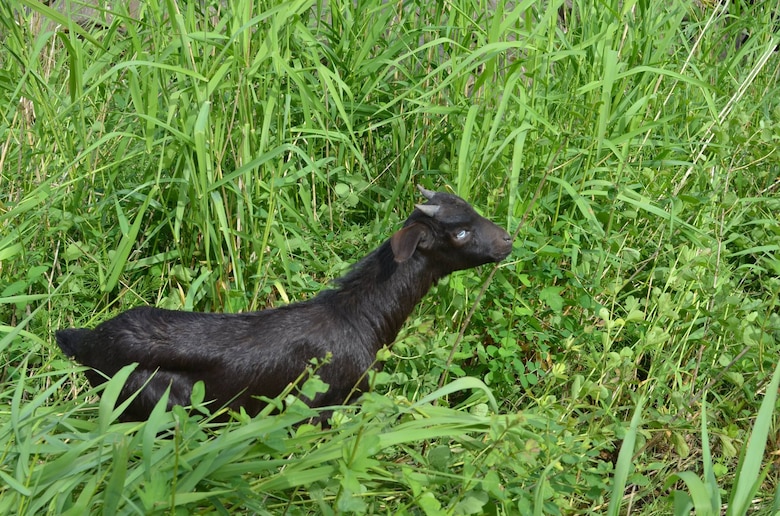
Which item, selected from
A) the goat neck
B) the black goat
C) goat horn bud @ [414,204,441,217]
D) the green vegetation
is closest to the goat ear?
the black goat

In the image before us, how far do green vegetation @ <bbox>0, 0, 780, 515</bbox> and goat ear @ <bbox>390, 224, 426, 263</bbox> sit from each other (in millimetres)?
385

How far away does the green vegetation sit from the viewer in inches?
157

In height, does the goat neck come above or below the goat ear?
below

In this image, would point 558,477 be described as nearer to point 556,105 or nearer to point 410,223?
point 410,223

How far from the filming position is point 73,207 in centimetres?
450

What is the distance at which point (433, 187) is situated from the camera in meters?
4.83

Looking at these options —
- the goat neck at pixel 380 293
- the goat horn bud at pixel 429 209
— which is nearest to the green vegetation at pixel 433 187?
→ the goat neck at pixel 380 293

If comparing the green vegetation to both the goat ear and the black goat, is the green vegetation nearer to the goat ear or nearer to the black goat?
the black goat

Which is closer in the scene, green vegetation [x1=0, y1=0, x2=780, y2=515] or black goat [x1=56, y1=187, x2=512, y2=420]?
black goat [x1=56, y1=187, x2=512, y2=420]

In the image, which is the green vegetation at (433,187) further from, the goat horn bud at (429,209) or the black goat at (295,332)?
the goat horn bud at (429,209)

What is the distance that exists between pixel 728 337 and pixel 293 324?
74.5 inches

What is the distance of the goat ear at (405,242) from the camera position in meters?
3.84

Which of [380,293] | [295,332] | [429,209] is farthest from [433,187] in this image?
[295,332]

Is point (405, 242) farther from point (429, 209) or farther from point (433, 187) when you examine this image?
point (433, 187)
